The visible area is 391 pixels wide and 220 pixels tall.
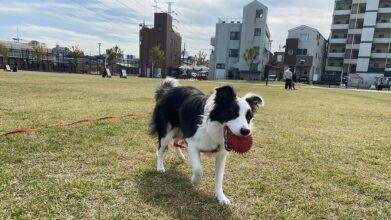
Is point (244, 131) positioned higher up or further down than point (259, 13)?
further down

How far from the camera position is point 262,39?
54938mm

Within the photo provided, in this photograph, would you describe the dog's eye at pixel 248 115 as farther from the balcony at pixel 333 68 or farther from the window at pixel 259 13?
the balcony at pixel 333 68

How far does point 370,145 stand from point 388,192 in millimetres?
2510

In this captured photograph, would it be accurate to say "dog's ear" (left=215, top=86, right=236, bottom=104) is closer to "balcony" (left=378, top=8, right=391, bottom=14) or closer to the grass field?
the grass field

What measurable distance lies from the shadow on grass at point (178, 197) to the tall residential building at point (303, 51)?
5788 centimetres

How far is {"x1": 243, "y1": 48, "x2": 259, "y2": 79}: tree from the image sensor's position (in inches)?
2076

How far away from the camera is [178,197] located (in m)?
3.08

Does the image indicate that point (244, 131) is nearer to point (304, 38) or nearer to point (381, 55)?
point (304, 38)

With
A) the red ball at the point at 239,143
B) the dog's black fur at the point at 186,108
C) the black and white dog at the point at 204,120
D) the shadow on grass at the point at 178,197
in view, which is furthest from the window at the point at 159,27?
the red ball at the point at 239,143

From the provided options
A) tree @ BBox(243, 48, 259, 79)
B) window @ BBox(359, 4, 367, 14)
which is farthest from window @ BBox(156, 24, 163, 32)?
window @ BBox(359, 4, 367, 14)

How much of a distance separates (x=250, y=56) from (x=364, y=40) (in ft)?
77.8

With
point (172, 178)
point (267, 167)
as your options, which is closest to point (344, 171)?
point (267, 167)

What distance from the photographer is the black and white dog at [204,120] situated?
2.85 meters

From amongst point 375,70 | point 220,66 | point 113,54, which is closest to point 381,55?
point 375,70
